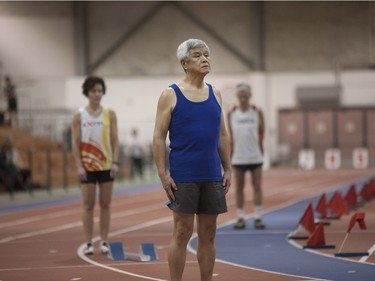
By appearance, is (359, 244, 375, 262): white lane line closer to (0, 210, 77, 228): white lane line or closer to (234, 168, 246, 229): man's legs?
(234, 168, 246, 229): man's legs

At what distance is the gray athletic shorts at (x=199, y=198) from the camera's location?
7973 millimetres

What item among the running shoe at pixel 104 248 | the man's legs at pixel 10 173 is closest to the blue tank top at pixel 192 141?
the running shoe at pixel 104 248

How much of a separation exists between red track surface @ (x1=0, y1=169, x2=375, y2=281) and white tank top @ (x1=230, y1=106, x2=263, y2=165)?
160cm

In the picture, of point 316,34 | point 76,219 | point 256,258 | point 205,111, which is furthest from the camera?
point 316,34

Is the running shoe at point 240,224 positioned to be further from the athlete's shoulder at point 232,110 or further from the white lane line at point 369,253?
the white lane line at point 369,253

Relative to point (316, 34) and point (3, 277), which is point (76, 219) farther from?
point (316, 34)

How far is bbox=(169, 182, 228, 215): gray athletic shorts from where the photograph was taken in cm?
797

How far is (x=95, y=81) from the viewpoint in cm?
1241

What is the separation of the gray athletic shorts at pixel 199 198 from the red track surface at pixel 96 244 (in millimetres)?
2009

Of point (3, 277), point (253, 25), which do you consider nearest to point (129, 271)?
point (3, 277)

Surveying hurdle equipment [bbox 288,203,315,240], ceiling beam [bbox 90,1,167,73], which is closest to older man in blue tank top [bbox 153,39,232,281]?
hurdle equipment [bbox 288,203,315,240]

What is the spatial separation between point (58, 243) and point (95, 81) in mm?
2935

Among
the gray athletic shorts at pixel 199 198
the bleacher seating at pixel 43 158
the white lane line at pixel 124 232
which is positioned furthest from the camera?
the bleacher seating at pixel 43 158

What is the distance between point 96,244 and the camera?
13773mm
